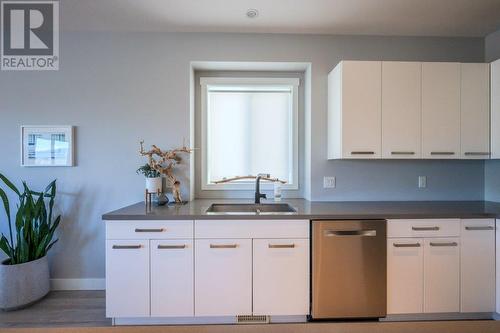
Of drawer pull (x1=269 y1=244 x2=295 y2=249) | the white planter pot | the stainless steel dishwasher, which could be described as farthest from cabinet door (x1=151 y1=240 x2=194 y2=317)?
the white planter pot

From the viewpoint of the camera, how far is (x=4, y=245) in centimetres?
205

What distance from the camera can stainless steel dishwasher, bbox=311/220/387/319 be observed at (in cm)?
181

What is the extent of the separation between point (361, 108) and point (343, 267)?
4.41 ft

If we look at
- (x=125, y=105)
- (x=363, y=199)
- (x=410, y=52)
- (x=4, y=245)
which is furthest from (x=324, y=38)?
(x=4, y=245)

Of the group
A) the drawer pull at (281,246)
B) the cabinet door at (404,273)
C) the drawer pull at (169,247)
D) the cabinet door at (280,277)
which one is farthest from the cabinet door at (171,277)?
the cabinet door at (404,273)

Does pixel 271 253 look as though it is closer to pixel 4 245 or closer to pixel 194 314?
pixel 194 314

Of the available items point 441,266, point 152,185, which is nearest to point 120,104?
point 152,185

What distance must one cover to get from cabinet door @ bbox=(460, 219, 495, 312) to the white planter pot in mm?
3595

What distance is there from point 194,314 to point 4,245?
1.75 meters

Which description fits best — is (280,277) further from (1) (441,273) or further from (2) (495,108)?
(2) (495,108)

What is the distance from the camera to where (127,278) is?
1.83m

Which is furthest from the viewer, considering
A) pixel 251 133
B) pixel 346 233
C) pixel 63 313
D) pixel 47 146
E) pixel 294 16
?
pixel 251 133

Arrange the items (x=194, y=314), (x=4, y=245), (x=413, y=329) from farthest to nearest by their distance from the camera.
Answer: (x=4, y=245) < (x=194, y=314) < (x=413, y=329)

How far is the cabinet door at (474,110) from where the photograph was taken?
2160 mm
